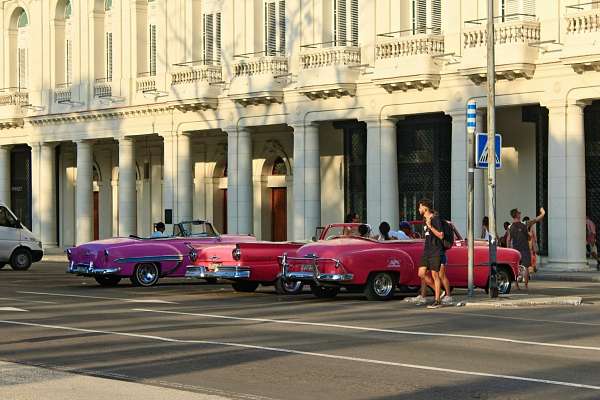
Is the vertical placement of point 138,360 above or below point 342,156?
below

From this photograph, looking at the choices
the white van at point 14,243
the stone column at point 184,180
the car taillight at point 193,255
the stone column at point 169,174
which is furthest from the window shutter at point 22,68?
the car taillight at point 193,255

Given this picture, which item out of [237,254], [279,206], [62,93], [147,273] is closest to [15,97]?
[62,93]

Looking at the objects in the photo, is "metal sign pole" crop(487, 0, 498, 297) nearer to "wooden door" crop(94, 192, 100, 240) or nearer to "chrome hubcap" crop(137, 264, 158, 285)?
"chrome hubcap" crop(137, 264, 158, 285)

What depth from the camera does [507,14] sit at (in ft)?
128

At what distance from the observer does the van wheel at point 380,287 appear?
1003 inches

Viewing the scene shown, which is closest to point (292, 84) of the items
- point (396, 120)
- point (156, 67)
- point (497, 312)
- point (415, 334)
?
point (396, 120)

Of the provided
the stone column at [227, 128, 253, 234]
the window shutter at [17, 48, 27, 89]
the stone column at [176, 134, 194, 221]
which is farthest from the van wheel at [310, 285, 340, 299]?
the window shutter at [17, 48, 27, 89]

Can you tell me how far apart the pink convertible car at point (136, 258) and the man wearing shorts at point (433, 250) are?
Result: 8.66 metres

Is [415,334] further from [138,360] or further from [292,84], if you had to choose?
[292,84]

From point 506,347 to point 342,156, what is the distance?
3359cm

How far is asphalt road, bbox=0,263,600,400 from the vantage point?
13.2 meters

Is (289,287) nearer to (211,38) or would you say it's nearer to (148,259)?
(148,259)

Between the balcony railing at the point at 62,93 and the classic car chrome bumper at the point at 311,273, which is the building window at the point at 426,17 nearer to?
the classic car chrome bumper at the point at 311,273

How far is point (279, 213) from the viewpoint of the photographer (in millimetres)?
54281
